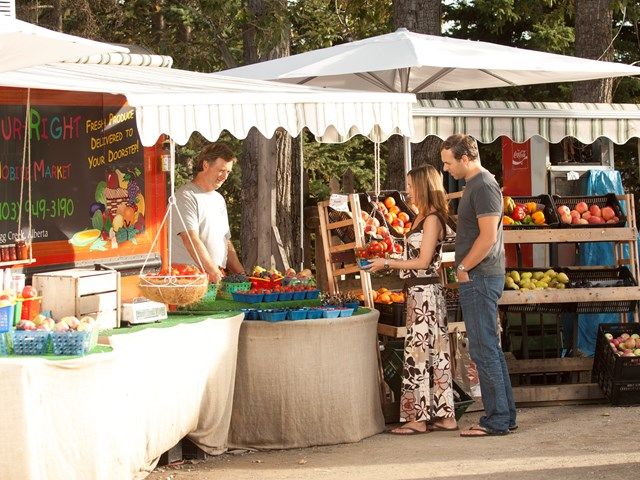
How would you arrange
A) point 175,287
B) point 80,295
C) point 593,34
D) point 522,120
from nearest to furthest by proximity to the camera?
point 80,295, point 175,287, point 522,120, point 593,34

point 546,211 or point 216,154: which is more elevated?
point 216,154

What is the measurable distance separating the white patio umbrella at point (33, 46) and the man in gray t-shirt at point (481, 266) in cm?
284

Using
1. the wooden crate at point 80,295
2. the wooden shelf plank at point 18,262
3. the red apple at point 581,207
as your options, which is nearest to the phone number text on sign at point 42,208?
the wooden shelf plank at point 18,262

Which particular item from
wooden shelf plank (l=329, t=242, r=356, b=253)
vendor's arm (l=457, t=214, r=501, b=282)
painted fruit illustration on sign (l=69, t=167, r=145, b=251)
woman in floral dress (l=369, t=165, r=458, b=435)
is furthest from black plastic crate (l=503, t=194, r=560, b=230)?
painted fruit illustration on sign (l=69, t=167, r=145, b=251)

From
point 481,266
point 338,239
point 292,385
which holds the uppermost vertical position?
point 338,239

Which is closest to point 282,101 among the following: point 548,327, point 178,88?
point 178,88

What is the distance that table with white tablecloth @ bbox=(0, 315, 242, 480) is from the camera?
6.14m

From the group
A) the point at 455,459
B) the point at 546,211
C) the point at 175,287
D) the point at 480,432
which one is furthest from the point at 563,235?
the point at 175,287

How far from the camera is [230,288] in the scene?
8.93m

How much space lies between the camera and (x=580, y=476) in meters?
7.59

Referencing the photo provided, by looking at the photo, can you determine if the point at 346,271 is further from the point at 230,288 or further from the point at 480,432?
the point at 480,432

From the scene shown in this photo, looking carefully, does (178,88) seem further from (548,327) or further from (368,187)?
(368,187)

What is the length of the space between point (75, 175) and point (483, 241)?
3151 millimetres

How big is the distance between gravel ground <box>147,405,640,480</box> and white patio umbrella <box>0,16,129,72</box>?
8.69 feet
